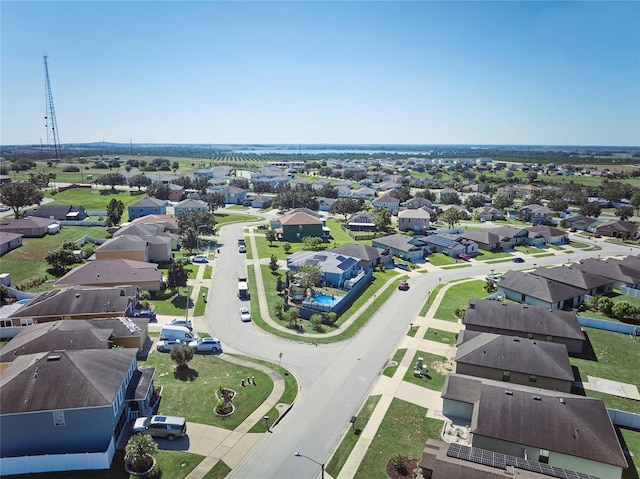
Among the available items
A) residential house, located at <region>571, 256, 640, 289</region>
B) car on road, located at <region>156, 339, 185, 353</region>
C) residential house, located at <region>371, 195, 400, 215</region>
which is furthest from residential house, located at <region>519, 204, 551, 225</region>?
car on road, located at <region>156, 339, 185, 353</region>

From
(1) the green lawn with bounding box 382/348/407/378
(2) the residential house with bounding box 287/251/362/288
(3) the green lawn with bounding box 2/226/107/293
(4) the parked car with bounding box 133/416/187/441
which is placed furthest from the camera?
(2) the residential house with bounding box 287/251/362/288

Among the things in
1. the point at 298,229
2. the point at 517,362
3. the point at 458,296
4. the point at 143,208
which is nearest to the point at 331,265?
the point at 458,296

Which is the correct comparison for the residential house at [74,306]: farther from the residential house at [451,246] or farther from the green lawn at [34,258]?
the residential house at [451,246]

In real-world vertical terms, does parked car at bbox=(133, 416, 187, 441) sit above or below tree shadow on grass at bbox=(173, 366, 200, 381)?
above

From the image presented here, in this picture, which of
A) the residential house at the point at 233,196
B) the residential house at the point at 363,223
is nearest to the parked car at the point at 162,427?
the residential house at the point at 363,223

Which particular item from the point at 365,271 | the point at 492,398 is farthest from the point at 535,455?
the point at 365,271

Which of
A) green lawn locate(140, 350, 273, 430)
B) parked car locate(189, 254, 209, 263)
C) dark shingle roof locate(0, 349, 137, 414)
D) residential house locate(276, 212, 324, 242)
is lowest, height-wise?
green lawn locate(140, 350, 273, 430)

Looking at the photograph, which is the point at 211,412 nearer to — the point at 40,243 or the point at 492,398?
the point at 492,398

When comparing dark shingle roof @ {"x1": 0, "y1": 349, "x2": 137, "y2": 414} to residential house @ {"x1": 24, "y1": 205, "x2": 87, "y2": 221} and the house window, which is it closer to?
the house window
